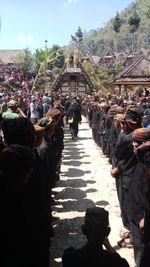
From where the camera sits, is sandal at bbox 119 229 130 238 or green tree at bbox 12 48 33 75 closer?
sandal at bbox 119 229 130 238

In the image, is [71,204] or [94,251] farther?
[71,204]

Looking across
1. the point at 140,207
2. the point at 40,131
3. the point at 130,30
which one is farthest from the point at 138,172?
the point at 130,30

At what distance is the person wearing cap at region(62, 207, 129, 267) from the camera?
2971 mm

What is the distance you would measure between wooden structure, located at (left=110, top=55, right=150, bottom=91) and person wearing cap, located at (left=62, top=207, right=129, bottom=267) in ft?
80.7

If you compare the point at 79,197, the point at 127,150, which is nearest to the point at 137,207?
the point at 127,150

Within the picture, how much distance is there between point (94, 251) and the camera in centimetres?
307

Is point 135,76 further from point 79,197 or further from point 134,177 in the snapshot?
point 134,177

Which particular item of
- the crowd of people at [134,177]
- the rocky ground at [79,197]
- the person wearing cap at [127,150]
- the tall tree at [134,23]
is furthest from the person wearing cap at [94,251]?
the tall tree at [134,23]

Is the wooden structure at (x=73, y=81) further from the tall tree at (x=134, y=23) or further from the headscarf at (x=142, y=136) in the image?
the tall tree at (x=134, y=23)

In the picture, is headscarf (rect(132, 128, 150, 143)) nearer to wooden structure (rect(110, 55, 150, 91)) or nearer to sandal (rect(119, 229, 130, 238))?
sandal (rect(119, 229, 130, 238))

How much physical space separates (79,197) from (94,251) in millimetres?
6081

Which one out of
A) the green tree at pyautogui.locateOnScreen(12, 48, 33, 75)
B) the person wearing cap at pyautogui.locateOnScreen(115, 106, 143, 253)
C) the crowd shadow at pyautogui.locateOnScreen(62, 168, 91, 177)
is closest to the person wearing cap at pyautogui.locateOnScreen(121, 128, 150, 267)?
the person wearing cap at pyautogui.locateOnScreen(115, 106, 143, 253)

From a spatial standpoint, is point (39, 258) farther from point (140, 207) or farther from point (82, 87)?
point (82, 87)

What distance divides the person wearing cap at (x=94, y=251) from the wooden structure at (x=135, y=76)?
80.7ft
